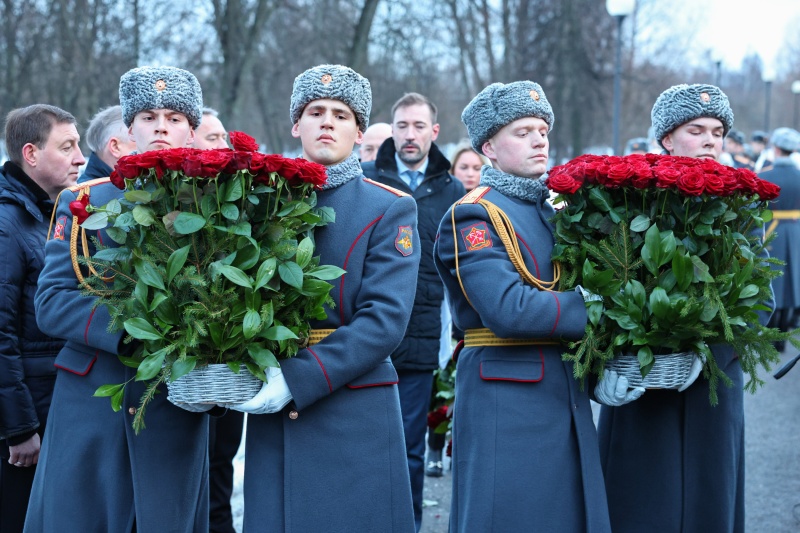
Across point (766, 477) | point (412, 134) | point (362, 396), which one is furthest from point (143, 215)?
point (766, 477)

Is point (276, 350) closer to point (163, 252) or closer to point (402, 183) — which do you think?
point (163, 252)

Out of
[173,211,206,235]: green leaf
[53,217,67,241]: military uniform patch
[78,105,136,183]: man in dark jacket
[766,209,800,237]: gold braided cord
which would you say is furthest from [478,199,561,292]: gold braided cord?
[766,209,800,237]: gold braided cord

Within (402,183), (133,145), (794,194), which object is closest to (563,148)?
(794,194)

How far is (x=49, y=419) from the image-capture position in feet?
11.4

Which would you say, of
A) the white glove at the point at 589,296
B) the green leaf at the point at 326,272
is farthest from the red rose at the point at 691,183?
the green leaf at the point at 326,272

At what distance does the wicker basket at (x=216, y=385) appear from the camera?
292cm

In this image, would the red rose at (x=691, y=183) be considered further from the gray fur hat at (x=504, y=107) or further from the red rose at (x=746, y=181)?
the gray fur hat at (x=504, y=107)

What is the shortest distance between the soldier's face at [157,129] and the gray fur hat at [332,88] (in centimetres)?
51

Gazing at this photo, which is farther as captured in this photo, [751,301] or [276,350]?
[751,301]

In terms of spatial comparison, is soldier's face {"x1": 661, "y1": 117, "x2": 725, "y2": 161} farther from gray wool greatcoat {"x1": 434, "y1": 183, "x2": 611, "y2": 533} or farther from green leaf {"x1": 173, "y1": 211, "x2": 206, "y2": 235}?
green leaf {"x1": 173, "y1": 211, "x2": 206, "y2": 235}

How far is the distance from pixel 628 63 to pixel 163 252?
27.8 metres

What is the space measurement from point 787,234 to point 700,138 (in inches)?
257

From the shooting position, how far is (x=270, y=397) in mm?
3012

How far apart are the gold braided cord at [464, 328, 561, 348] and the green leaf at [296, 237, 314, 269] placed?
89cm
